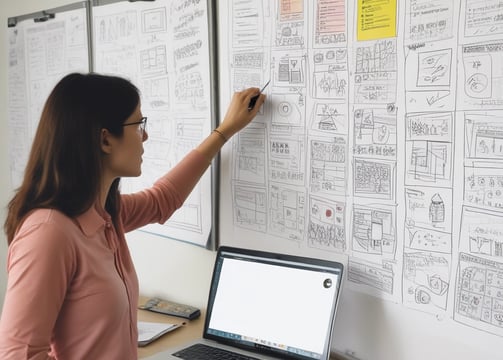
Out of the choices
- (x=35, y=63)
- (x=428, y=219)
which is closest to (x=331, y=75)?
(x=428, y=219)

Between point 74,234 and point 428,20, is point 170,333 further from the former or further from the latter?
point 428,20

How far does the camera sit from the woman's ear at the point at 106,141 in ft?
4.28

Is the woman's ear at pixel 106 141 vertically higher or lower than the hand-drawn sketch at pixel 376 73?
lower

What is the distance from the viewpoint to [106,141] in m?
1.32

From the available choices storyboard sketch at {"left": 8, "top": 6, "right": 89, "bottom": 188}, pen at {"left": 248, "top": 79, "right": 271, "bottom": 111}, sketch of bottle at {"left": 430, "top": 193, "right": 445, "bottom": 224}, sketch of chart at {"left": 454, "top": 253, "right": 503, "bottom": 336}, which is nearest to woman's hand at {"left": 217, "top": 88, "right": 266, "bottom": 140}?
pen at {"left": 248, "top": 79, "right": 271, "bottom": 111}

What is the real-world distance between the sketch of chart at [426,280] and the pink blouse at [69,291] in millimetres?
670

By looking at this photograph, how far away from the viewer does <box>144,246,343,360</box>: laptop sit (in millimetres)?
1447

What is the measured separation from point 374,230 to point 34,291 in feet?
2.57

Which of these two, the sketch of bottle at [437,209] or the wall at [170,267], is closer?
the sketch of bottle at [437,209]

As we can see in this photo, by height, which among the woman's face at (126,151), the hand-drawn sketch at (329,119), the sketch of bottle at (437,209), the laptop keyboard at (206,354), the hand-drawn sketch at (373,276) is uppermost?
the hand-drawn sketch at (329,119)

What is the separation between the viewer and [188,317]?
186cm

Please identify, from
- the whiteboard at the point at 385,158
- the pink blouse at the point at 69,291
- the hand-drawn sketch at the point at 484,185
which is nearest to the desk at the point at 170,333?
the pink blouse at the point at 69,291

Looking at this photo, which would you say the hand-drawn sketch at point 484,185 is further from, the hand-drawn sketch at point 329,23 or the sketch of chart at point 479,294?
the hand-drawn sketch at point 329,23

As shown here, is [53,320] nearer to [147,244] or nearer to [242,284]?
[242,284]
